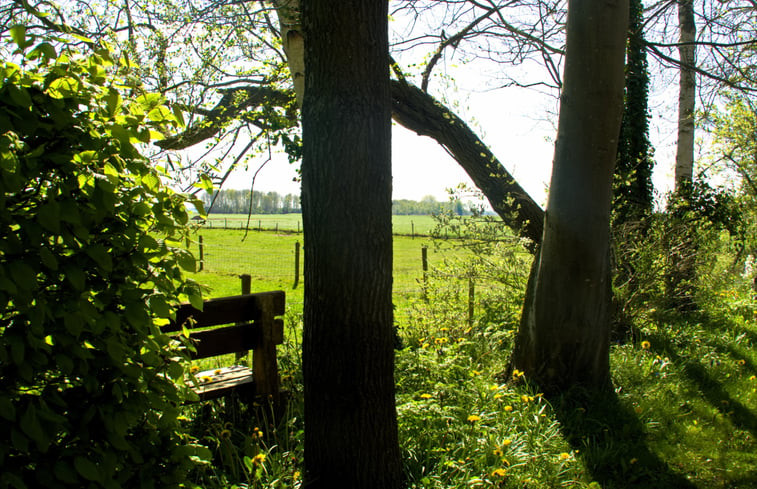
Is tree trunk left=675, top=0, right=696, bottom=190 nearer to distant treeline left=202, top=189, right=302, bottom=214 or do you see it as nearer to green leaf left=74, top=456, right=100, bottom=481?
distant treeline left=202, top=189, right=302, bottom=214

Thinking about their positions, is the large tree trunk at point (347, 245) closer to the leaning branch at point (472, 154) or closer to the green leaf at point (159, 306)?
the green leaf at point (159, 306)

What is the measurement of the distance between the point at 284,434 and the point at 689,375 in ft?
13.3

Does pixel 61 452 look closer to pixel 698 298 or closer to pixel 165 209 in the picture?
pixel 165 209

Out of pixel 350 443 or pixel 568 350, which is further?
pixel 568 350

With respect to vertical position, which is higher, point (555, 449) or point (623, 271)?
point (623, 271)

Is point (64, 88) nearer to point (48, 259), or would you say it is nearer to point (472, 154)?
point (48, 259)

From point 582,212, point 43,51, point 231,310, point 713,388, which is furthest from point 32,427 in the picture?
point 713,388

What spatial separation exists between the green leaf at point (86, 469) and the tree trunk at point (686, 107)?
10.0m

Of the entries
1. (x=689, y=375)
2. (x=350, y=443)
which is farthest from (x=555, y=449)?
(x=689, y=375)

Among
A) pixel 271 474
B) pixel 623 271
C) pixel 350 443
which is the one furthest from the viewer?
pixel 623 271

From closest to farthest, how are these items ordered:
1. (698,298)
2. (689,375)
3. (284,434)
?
(284,434) → (689,375) → (698,298)

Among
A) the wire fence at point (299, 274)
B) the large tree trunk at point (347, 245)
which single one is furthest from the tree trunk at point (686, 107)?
the large tree trunk at point (347, 245)

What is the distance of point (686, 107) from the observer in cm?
954

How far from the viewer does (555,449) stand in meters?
3.31
